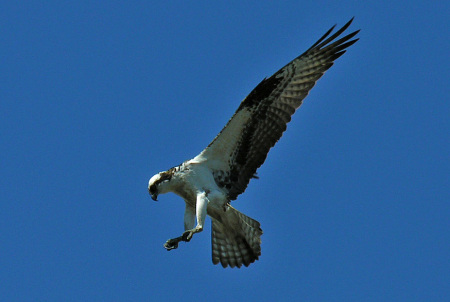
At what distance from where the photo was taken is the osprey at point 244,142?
14.3 metres

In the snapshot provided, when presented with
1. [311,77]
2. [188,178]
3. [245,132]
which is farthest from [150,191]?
[311,77]

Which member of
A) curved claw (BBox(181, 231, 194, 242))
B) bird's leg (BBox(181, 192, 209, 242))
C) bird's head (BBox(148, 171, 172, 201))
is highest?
bird's head (BBox(148, 171, 172, 201))

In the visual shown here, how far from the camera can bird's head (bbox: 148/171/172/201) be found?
560 inches

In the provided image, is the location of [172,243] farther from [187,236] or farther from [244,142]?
[244,142]

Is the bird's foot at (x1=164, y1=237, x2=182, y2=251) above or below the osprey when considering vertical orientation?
below

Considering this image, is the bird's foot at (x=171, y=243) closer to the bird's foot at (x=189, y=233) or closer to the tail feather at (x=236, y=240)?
the bird's foot at (x=189, y=233)

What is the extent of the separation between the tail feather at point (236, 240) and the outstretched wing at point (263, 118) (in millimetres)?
534

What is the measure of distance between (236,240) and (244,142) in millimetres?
1658

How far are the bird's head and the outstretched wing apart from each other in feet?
1.66

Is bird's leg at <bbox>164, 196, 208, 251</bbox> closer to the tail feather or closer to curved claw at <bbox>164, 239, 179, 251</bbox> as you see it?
curved claw at <bbox>164, 239, 179, 251</bbox>

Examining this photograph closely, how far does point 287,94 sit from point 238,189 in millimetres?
1520

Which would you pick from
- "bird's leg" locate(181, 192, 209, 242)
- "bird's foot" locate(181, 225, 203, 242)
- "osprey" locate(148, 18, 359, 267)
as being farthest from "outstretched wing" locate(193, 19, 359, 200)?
"bird's foot" locate(181, 225, 203, 242)

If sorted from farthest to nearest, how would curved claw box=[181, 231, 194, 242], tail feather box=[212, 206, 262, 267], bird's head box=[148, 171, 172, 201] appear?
tail feather box=[212, 206, 262, 267] → bird's head box=[148, 171, 172, 201] → curved claw box=[181, 231, 194, 242]

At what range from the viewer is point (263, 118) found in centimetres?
1443
